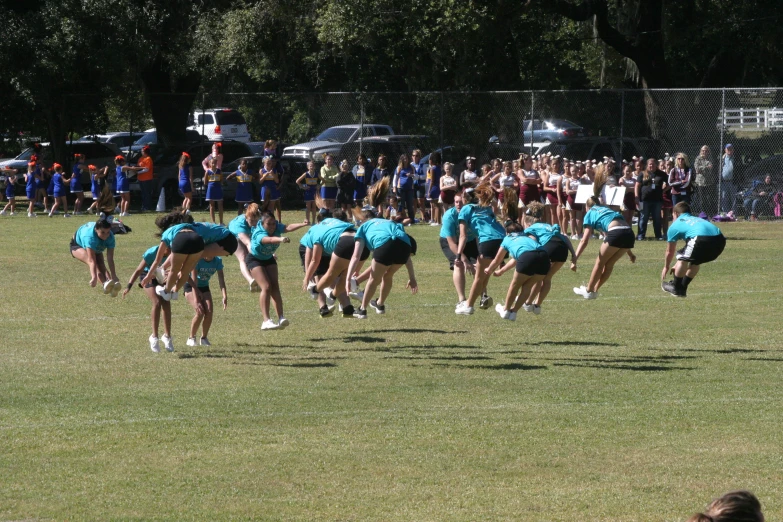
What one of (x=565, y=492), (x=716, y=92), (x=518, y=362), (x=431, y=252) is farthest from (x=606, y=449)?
(x=716, y=92)

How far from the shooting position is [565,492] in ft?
27.1

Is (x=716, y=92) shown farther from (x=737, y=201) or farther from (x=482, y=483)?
(x=482, y=483)

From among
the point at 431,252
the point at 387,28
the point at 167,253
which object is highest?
the point at 387,28

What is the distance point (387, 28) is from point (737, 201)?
10.7 m

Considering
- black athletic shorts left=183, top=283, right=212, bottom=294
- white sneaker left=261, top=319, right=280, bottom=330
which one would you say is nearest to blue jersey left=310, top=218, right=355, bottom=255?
white sneaker left=261, top=319, right=280, bottom=330

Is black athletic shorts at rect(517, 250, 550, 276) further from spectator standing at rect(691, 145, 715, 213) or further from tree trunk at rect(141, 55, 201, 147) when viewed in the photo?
tree trunk at rect(141, 55, 201, 147)

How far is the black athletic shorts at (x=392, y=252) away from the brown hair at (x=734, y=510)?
33.2ft

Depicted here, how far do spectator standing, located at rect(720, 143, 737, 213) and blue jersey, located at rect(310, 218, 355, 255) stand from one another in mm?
16491

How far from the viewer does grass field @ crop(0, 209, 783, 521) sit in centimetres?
814

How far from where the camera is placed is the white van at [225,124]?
35.4 metres

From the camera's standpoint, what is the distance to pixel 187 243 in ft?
40.7

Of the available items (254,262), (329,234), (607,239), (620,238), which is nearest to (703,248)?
(620,238)

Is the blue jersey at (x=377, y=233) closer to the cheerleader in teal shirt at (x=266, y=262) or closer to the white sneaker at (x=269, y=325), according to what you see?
the cheerleader in teal shirt at (x=266, y=262)

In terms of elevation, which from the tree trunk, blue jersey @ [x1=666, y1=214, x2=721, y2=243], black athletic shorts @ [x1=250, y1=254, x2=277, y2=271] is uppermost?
the tree trunk
